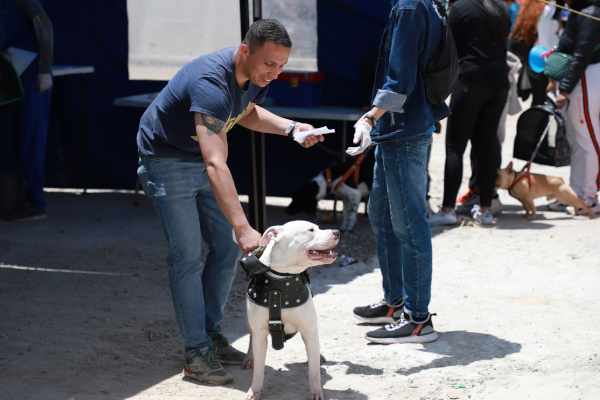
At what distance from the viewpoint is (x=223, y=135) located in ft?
9.99

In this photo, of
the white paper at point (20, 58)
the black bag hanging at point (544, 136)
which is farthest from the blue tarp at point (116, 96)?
the black bag hanging at point (544, 136)

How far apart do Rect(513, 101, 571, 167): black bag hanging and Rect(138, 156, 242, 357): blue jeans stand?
13.4 feet

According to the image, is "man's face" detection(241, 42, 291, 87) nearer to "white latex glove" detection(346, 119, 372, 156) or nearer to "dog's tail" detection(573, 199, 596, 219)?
"white latex glove" detection(346, 119, 372, 156)

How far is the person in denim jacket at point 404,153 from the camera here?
3.50 metres

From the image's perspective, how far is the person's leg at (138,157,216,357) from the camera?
328 cm

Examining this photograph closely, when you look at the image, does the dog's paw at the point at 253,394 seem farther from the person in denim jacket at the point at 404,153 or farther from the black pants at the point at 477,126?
the black pants at the point at 477,126

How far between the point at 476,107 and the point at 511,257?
54.7 inches

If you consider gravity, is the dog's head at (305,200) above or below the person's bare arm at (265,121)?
below

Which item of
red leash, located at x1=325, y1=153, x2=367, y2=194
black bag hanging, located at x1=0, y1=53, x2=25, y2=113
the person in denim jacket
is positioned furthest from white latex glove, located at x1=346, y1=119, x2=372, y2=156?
black bag hanging, located at x1=0, y1=53, x2=25, y2=113

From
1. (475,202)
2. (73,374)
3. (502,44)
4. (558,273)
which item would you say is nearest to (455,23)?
(502,44)

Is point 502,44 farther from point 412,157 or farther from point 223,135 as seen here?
point 223,135

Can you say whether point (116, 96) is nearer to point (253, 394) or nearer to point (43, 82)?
point (43, 82)

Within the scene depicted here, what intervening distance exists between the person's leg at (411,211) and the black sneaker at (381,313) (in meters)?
0.25

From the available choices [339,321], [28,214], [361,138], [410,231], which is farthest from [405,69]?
[28,214]
